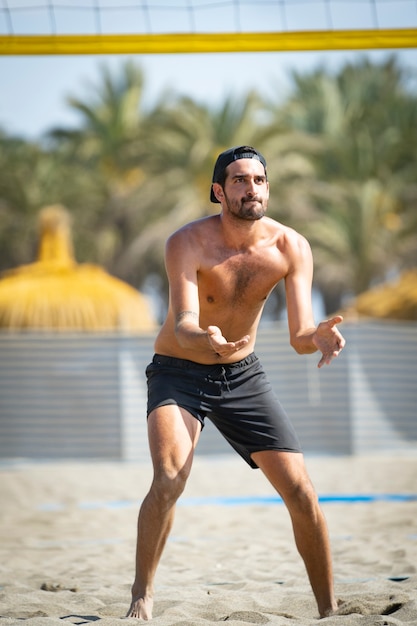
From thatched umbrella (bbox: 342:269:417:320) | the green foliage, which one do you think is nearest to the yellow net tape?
thatched umbrella (bbox: 342:269:417:320)

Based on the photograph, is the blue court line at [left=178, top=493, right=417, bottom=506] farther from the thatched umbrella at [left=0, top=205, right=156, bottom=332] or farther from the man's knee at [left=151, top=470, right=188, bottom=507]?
the thatched umbrella at [left=0, top=205, right=156, bottom=332]

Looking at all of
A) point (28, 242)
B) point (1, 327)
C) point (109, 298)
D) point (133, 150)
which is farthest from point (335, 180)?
point (1, 327)

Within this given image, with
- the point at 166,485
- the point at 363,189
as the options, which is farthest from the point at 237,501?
the point at 363,189

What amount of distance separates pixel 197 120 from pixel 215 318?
2218cm

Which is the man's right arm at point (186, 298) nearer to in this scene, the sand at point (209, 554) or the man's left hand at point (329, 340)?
the man's left hand at point (329, 340)

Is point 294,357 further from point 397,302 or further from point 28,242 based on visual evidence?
point 28,242

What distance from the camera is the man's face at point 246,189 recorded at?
4.06 meters

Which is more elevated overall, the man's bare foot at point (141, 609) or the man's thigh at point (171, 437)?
the man's thigh at point (171, 437)

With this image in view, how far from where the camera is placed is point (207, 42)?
22.8 ft

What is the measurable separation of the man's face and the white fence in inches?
364

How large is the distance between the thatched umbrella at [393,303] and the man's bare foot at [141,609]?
14728 millimetres

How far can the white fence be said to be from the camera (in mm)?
13383

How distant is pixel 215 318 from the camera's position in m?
4.25

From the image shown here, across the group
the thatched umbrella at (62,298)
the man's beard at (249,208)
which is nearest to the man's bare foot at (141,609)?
the man's beard at (249,208)
